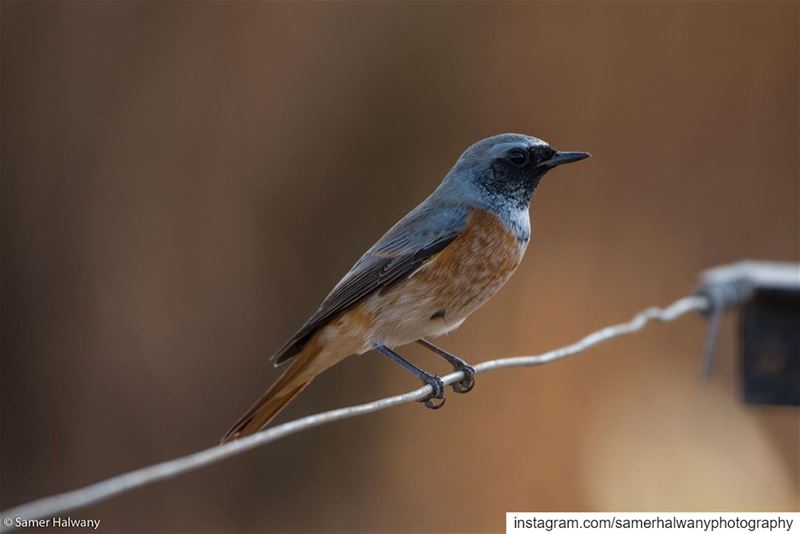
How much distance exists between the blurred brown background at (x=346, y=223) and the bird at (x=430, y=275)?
9.32 feet

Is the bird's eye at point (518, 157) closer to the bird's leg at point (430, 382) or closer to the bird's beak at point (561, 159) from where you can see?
the bird's beak at point (561, 159)

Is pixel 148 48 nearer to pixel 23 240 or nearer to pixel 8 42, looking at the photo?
pixel 8 42

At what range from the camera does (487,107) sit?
6.78m

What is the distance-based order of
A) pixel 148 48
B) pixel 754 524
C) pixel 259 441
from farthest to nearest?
pixel 148 48, pixel 754 524, pixel 259 441

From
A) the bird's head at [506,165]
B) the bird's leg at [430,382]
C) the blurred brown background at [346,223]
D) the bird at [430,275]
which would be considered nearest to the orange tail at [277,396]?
the bird at [430,275]

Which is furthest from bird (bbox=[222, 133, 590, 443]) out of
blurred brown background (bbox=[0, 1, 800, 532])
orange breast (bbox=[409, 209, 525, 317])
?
blurred brown background (bbox=[0, 1, 800, 532])

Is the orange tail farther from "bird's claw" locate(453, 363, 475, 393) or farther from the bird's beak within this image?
the bird's beak

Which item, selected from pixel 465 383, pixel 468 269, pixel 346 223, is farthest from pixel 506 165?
pixel 346 223

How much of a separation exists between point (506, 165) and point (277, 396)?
117 centimetres

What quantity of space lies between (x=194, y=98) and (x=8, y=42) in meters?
1.19

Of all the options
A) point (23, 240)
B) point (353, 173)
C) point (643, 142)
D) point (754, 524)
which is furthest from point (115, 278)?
point (754, 524)

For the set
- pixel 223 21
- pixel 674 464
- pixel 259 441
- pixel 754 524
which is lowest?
pixel 674 464

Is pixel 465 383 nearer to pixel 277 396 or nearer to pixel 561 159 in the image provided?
pixel 277 396

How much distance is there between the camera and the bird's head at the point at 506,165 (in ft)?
12.4
